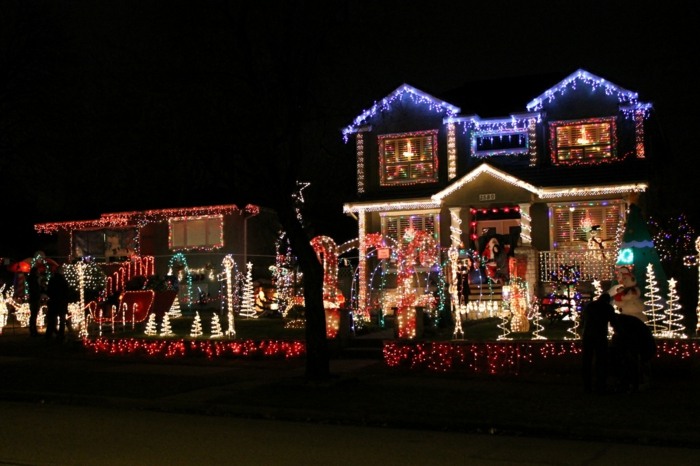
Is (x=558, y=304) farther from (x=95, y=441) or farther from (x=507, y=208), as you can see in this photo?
(x=95, y=441)

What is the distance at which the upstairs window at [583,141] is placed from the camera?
2627cm

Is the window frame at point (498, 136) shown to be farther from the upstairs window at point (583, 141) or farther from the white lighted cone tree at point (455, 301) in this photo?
the white lighted cone tree at point (455, 301)

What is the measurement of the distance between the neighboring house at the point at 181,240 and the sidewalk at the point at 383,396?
1801cm

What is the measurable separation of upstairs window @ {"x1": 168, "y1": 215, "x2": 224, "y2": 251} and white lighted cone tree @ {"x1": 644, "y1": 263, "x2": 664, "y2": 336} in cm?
2282

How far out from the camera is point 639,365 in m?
12.8

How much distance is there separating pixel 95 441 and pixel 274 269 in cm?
2108

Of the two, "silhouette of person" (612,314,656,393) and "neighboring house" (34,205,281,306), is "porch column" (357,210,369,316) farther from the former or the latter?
"silhouette of person" (612,314,656,393)

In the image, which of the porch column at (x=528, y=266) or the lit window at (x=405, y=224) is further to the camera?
the lit window at (x=405, y=224)

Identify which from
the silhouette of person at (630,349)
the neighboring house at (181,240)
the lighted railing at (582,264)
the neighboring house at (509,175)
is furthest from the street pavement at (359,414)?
the neighboring house at (181,240)

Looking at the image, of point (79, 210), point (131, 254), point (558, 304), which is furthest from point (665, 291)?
point (79, 210)

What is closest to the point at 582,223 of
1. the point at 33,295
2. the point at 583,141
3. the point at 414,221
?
the point at 583,141

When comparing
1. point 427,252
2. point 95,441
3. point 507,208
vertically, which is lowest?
point 95,441

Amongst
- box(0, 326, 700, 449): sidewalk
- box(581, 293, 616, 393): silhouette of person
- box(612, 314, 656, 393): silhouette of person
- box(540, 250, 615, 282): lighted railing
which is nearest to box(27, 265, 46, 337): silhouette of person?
box(0, 326, 700, 449): sidewalk

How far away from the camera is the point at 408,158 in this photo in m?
28.5
